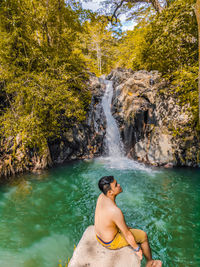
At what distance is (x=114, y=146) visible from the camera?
1314 centimetres

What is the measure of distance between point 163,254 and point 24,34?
1169cm

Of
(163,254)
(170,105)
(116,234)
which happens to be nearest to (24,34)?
(170,105)

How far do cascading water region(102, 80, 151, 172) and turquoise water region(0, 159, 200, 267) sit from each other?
48.9 inches

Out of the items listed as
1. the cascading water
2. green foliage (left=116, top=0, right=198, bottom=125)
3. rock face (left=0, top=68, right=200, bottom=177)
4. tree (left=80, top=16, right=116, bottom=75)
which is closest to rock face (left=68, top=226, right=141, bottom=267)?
green foliage (left=116, top=0, right=198, bottom=125)

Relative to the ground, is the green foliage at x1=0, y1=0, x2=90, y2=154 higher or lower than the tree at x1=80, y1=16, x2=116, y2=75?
lower

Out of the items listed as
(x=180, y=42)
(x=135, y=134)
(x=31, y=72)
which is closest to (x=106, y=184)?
(x=180, y=42)

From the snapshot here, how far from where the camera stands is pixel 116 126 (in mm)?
13586

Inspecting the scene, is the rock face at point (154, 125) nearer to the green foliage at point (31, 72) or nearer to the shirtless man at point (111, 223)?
the green foliage at point (31, 72)

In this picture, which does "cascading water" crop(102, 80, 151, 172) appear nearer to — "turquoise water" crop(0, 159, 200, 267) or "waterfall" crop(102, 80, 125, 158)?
"waterfall" crop(102, 80, 125, 158)

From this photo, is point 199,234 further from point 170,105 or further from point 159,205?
point 170,105

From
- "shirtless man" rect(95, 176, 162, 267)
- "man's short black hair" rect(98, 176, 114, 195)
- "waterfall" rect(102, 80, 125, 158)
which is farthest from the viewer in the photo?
"waterfall" rect(102, 80, 125, 158)

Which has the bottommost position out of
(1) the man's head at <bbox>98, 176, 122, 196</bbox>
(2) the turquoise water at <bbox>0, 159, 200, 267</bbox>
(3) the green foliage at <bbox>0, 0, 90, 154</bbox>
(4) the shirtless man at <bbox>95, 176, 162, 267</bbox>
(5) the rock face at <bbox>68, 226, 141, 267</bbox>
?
(2) the turquoise water at <bbox>0, 159, 200, 267</bbox>

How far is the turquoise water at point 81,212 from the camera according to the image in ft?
13.2

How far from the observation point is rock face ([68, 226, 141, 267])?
2422 mm
